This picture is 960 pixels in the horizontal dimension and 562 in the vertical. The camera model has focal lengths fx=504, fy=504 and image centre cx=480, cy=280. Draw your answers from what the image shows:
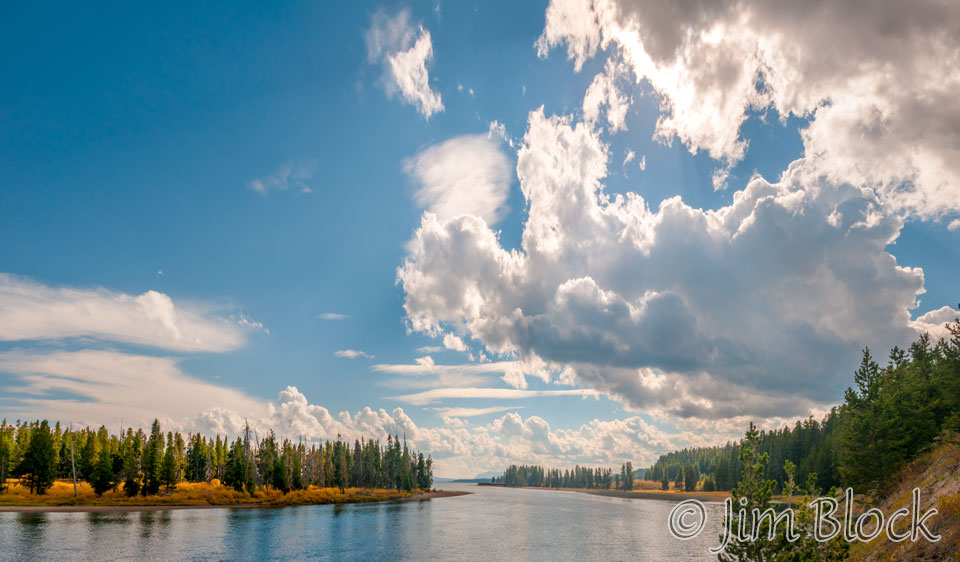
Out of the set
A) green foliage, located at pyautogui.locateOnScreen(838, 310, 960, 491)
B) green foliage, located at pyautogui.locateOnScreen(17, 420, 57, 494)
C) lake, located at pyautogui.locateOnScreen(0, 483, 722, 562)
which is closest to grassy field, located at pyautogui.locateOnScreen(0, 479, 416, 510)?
green foliage, located at pyautogui.locateOnScreen(17, 420, 57, 494)

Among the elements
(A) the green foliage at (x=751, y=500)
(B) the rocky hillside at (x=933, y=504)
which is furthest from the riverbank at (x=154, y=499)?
(B) the rocky hillside at (x=933, y=504)

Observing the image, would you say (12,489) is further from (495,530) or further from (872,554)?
(872,554)

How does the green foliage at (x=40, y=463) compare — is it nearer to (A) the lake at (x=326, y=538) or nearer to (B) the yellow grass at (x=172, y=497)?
(B) the yellow grass at (x=172, y=497)

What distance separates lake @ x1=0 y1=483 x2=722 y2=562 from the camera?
6881cm

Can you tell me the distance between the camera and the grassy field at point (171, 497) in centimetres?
13000

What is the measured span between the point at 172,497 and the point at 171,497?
31 cm

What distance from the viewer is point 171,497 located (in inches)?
5832

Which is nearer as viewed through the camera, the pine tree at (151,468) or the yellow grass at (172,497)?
the yellow grass at (172,497)

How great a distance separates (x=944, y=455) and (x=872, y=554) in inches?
1058

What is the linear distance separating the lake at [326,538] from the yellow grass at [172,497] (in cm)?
2280

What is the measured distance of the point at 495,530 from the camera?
102688 mm

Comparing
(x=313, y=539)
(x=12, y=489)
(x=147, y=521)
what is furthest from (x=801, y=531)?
(x=12, y=489)

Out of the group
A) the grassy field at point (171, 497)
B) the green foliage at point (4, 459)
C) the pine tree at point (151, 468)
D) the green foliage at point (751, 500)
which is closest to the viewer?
the green foliage at point (751, 500)

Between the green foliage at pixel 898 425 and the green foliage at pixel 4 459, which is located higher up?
the green foliage at pixel 898 425
